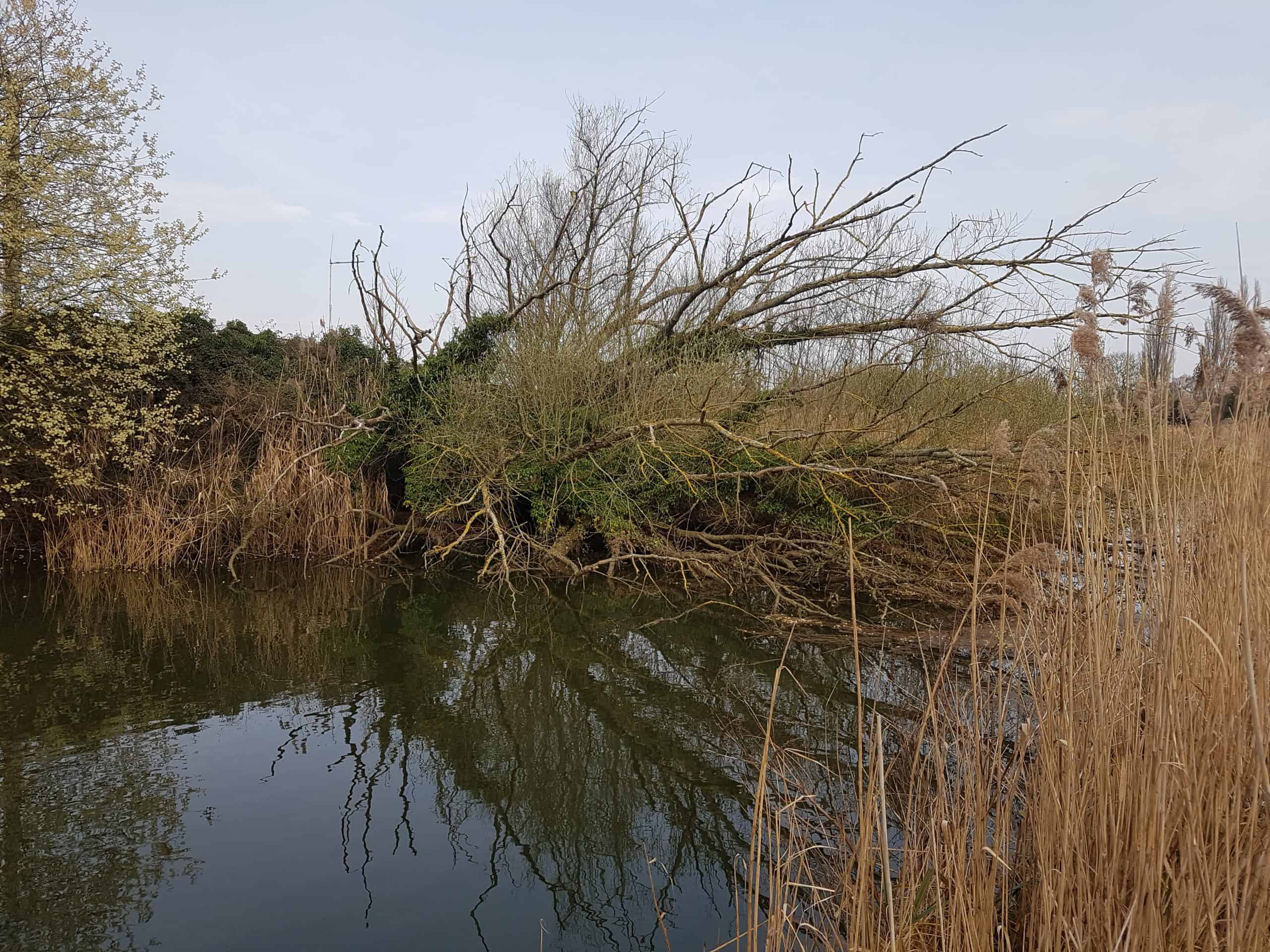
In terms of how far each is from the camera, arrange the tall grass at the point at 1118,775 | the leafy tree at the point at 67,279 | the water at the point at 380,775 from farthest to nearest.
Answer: the leafy tree at the point at 67,279 → the water at the point at 380,775 → the tall grass at the point at 1118,775

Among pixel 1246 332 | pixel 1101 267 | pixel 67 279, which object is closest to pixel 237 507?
pixel 67 279

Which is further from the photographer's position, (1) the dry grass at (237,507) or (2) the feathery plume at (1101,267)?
(1) the dry grass at (237,507)

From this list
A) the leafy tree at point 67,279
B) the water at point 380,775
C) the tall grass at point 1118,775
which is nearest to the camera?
the tall grass at point 1118,775

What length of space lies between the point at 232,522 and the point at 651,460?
514cm

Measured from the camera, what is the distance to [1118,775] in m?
1.83

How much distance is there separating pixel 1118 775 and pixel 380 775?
3319 mm

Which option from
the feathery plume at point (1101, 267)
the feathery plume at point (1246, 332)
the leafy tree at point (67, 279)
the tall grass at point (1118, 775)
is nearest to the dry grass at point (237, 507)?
the leafy tree at point (67, 279)

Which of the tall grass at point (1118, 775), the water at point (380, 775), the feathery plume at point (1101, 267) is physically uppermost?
the feathery plume at point (1101, 267)

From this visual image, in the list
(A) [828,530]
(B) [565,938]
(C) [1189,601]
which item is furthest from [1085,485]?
(A) [828,530]

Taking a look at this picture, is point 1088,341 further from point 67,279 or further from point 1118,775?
point 67,279

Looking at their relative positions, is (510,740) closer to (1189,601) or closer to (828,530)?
(1189,601)

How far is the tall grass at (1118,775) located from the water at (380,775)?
0.78 meters

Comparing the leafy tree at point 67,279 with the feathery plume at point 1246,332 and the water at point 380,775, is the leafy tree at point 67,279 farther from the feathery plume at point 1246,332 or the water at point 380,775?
the feathery plume at point 1246,332

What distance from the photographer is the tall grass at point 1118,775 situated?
5.18 ft
